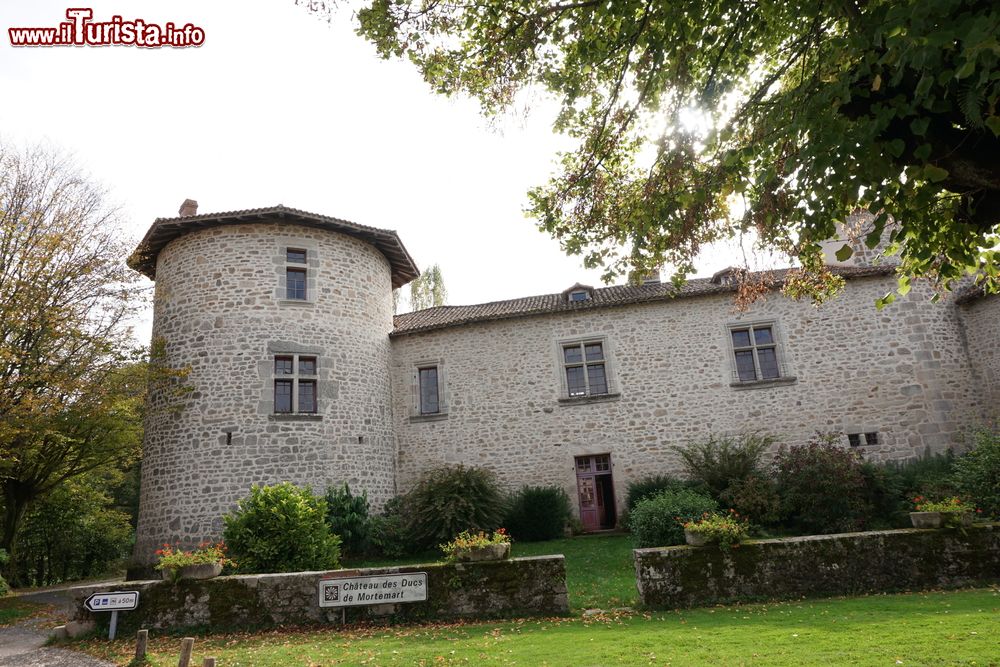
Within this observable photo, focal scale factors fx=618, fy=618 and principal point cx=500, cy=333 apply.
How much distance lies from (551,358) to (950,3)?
13.5 m

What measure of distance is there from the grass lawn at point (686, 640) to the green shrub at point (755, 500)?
15.7ft

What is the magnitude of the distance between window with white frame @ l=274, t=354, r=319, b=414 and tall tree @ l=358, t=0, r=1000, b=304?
9232 millimetres

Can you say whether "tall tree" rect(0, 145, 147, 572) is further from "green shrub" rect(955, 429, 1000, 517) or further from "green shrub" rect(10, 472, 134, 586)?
"green shrub" rect(955, 429, 1000, 517)

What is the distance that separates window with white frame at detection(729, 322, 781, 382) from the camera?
1565 cm

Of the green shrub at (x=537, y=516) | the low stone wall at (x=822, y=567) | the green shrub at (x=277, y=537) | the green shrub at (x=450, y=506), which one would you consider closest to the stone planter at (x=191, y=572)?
the green shrub at (x=277, y=537)

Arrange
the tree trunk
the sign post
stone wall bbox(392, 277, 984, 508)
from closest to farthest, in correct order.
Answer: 1. the sign post
2. stone wall bbox(392, 277, 984, 508)
3. the tree trunk

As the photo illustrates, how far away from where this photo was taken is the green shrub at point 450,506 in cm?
1353

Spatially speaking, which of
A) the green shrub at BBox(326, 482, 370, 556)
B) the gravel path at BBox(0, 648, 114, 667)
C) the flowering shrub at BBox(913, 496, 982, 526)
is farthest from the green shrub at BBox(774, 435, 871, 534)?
the gravel path at BBox(0, 648, 114, 667)

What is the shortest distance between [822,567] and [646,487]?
6.82 meters

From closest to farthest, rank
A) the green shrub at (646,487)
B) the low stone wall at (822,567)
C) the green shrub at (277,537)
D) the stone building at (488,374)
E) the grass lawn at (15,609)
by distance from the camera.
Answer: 1. the low stone wall at (822,567)
2. the green shrub at (277,537)
3. the grass lawn at (15,609)
4. the stone building at (488,374)
5. the green shrub at (646,487)

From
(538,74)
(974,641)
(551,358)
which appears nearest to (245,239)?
(551,358)

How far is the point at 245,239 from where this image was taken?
1472 cm

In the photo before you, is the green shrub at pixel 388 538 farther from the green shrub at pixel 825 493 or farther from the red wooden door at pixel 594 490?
the green shrub at pixel 825 493

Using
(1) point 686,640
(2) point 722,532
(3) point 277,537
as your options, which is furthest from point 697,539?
(3) point 277,537
